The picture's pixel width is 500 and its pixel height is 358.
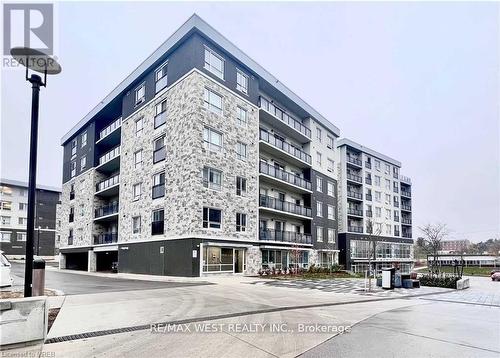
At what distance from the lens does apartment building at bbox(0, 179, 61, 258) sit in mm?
70500

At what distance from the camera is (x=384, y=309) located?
40.9 ft

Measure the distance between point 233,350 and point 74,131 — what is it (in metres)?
49.4

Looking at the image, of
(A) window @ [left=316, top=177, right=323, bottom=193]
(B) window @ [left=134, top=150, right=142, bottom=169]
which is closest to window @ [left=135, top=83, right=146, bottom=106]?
(B) window @ [left=134, top=150, right=142, bottom=169]

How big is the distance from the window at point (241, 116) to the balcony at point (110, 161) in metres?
14.1

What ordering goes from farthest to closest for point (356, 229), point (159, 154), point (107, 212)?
point (356, 229) < point (107, 212) < point (159, 154)

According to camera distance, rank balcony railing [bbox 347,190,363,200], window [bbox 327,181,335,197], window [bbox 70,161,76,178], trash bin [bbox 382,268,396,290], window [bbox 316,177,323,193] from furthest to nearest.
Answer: balcony railing [bbox 347,190,363,200]
window [bbox 70,161,76,178]
window [bbox 327,181,335,197]
window [bbox 316,177,323,193]
trash bin [bbox 382,268,396,290]

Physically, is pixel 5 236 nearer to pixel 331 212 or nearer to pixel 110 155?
pixel 110 155

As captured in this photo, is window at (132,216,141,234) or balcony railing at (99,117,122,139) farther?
balcony railing at (99,117,122,139)

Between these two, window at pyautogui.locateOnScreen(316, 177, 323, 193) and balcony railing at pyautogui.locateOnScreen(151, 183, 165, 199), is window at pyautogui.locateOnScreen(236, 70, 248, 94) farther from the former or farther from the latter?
window at pyautogui.locateOnScreen(316, 177, 323, 193)

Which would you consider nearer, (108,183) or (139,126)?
(139,126)

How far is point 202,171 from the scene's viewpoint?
89.0 feet

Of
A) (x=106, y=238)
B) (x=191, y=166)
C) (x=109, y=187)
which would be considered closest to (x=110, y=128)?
(x=109, y=187)

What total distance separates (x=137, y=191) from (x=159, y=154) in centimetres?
483

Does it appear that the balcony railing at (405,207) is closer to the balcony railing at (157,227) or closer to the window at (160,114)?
the window at (160,114)
